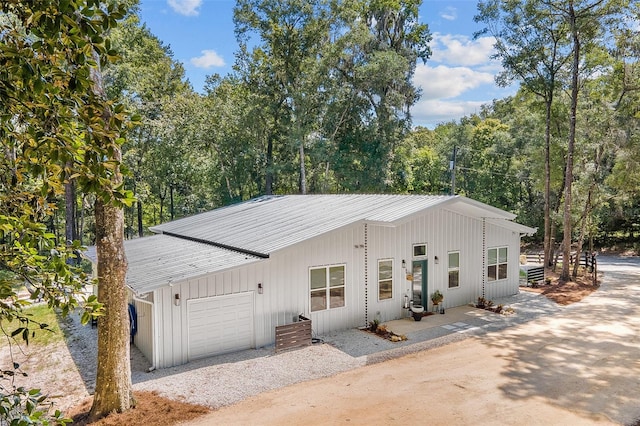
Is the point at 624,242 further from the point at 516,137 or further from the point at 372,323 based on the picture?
the point at 372,323

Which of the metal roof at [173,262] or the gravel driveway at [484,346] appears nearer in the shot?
the gravel driveway at [484,346]

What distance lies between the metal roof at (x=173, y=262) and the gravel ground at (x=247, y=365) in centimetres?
189

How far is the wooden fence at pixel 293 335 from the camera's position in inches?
392

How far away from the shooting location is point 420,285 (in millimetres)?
13375

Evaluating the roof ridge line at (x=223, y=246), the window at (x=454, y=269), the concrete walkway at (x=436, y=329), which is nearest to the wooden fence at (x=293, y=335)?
the concrete walkway at (x=436, y=329)

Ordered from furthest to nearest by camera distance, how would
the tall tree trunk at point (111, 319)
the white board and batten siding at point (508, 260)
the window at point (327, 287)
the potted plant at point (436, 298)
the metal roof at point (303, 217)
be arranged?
the white board and batten siding at point (508, 260)
the potted plant at point (436, 298)
the metal roof at point (303, 217)
the window at point (327, 287)
the tall tree trunk at point (111, 319)

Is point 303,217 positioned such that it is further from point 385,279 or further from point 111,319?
point 111,319

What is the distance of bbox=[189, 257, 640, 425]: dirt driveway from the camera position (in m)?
6.94

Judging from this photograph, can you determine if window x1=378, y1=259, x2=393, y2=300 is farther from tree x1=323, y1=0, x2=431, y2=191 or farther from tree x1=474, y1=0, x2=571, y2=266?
tree x1=323, y1=0, x2=431, y2=191

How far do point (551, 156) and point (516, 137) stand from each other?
380 inches

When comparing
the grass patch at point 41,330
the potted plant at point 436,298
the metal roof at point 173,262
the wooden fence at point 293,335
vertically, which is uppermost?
the metal roof at point 173,262

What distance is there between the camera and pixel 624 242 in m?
32.4

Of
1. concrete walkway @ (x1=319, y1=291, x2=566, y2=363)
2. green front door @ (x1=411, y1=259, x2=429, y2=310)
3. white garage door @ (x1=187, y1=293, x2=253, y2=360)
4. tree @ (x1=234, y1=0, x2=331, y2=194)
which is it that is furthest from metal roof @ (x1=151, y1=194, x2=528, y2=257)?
tree @ (x1=234, y1=0, x2=331, y2=194)

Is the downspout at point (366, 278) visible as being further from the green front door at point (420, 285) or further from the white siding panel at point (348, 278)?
the green front door at point (420, 285)
